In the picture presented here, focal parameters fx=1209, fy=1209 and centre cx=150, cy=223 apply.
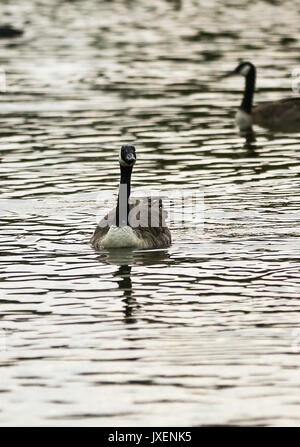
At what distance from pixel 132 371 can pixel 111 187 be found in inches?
401

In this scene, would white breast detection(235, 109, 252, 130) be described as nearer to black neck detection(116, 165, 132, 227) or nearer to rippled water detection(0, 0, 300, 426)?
rippled water detection(0, 0, 300, 426)

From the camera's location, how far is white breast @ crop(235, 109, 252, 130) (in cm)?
2878

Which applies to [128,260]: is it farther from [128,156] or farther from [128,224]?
[128,156]

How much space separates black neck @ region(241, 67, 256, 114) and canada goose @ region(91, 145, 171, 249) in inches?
466

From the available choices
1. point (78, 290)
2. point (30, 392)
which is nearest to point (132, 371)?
point (30, 392)

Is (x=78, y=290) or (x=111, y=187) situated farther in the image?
(x=111, y=187)

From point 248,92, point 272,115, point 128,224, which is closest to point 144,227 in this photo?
point 128,224

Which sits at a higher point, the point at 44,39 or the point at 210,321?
the point at 44,39

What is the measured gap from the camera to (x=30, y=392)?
1139 centimetres

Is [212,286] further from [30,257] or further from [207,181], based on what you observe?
[207,181]

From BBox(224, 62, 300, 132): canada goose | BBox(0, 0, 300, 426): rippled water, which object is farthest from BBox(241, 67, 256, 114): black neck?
BBox(0, 0, 300, 426): rippled water

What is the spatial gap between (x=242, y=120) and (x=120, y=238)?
12.3m
